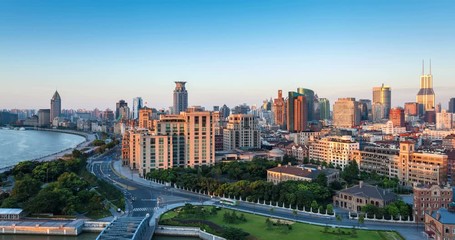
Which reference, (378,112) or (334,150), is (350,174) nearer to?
(334,150)

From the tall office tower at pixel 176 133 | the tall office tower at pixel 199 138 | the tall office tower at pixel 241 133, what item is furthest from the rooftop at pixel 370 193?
the tall office tower at pixel 241 133

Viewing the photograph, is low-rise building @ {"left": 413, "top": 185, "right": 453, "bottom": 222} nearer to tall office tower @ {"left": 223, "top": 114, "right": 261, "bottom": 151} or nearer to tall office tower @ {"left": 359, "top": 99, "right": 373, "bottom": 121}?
tall office tower @ {"left": 223, "top": 114, "right": 261, "bottom": 151}

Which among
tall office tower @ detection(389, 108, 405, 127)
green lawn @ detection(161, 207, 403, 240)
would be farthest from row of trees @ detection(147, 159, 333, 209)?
tall office tower @ detection(389, 108, 405, 127)

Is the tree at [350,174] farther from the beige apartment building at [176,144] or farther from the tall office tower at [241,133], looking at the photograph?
the tall office tower at [241,133]

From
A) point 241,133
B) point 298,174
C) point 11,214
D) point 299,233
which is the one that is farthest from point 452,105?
point 11,214

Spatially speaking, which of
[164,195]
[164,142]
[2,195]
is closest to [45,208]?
[2,195]
